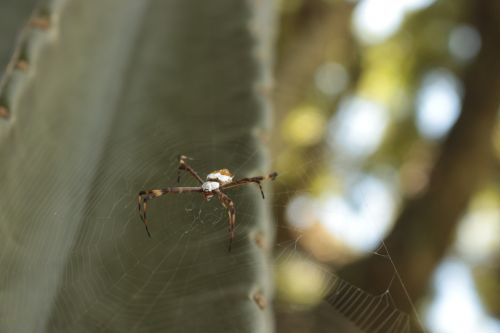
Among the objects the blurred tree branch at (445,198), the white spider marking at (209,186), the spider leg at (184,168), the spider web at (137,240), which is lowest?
the spider web at (137,240)

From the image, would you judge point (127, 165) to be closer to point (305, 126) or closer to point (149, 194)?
point (149, 194)

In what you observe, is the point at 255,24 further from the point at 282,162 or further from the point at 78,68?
the point at 282,162

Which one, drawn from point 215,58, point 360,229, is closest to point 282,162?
point 360,229

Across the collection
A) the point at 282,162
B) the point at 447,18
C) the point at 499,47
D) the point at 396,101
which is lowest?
the point at 282,162

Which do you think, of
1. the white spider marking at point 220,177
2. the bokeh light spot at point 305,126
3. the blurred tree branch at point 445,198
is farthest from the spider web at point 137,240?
the bokeh light spot at point 305,126

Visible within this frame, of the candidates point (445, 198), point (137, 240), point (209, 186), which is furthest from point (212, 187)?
point (445, 198)

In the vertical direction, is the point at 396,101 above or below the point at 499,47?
above

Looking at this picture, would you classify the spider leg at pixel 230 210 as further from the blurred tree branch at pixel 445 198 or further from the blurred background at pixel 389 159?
the blurred tree branch at pixel 445 198

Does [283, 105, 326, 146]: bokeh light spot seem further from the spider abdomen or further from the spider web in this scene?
the spider web
